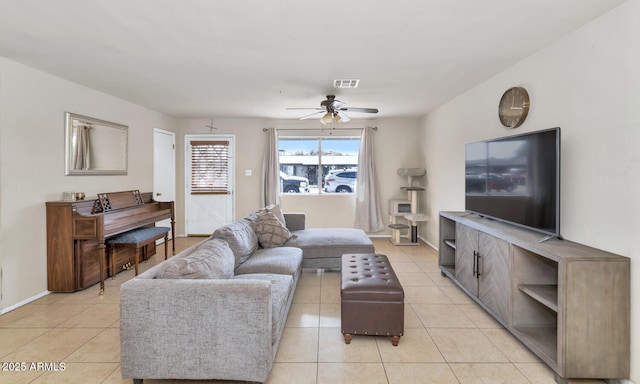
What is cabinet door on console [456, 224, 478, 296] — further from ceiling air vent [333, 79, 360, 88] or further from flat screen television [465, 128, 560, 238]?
ceiling air vent [333, 79, 360, 88]

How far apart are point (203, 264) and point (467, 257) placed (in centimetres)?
252

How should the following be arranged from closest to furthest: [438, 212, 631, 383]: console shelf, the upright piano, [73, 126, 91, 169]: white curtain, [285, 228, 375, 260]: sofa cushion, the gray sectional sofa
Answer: the gray sectional sofa, [438, 212, 631, 383]: console shelf, the upright piano, [73, 126, 91, 169]: white curtain, [285, 228, 375, 260]: sofa cushion

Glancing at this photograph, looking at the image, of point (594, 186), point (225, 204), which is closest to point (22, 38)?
point (225, 204)

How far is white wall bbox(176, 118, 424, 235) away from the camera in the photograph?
6223mm

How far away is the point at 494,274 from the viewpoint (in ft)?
8.77

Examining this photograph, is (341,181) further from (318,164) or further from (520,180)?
(520,180)

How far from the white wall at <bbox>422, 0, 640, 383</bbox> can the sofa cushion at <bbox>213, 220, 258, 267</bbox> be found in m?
2.75

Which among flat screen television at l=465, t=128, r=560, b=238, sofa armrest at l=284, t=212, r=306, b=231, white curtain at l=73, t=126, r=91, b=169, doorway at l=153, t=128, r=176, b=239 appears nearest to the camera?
flat screen television at l=465, t=128, r=560, b=238

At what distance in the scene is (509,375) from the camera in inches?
80.0

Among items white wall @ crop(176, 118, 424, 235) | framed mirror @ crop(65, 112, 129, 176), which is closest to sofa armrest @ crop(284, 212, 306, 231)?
white wall @ crop(176, 118, 424, 235)

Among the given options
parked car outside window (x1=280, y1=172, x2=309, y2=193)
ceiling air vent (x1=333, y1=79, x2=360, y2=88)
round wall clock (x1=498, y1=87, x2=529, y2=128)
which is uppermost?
Result: ceiling air vent (x1=333, y1=79, x2=360, y2=88)

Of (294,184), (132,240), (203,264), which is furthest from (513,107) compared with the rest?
(132,240)

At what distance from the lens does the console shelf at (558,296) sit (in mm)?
1888

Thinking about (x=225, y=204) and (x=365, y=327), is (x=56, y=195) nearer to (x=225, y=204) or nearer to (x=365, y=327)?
(x=225, y=204)
